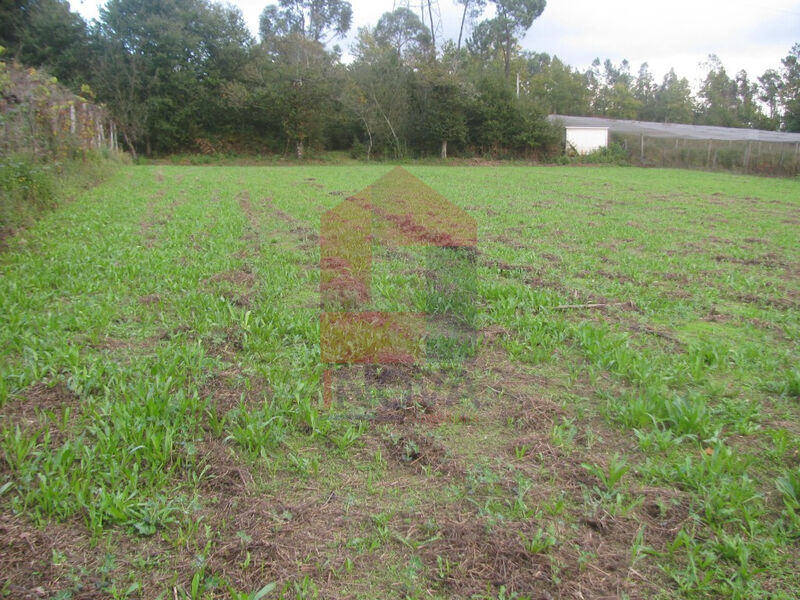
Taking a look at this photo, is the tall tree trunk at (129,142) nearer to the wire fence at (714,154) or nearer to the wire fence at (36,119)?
the wire fence at (36,119)

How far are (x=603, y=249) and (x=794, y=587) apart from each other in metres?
5.00

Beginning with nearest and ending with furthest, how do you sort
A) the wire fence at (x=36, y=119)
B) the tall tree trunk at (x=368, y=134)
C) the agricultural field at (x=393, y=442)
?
1. the agricultural field at (x=393, y=442)
2. the wire fence at (x=36, y=119)
3. the tall tree trunk at (x=368, y=134)

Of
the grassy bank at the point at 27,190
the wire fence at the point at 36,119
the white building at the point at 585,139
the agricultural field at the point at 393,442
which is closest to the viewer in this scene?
the agricultural field at the point at 393,442

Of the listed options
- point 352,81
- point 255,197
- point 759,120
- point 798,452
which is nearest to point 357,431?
point 798,452

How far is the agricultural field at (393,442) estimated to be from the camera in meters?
1.62

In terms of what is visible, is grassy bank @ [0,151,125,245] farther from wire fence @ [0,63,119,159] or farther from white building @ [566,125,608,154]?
white building @ [566,125,608,154]

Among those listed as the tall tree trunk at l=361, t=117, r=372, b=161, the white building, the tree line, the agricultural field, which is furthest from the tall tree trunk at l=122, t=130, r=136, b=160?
the agricultural field

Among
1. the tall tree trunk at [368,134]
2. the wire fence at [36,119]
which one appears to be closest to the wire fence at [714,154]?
the tall tree trunk at [368,134]

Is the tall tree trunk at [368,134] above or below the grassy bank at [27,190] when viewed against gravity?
above

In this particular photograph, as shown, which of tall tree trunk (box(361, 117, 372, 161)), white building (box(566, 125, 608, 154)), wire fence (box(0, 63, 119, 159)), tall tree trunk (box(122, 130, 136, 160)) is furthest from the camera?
white building (box(566, 125, 608, 154))

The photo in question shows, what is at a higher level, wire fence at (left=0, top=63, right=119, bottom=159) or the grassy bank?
wire fence at (left=0, top=63, right=119, bottom=159)

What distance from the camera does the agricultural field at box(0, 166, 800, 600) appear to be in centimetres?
162

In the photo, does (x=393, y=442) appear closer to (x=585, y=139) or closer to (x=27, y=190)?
(x=27, y=190)

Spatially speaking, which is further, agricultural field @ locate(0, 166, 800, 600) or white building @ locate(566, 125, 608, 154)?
white building @ locate(566, 125, 608, 154)
